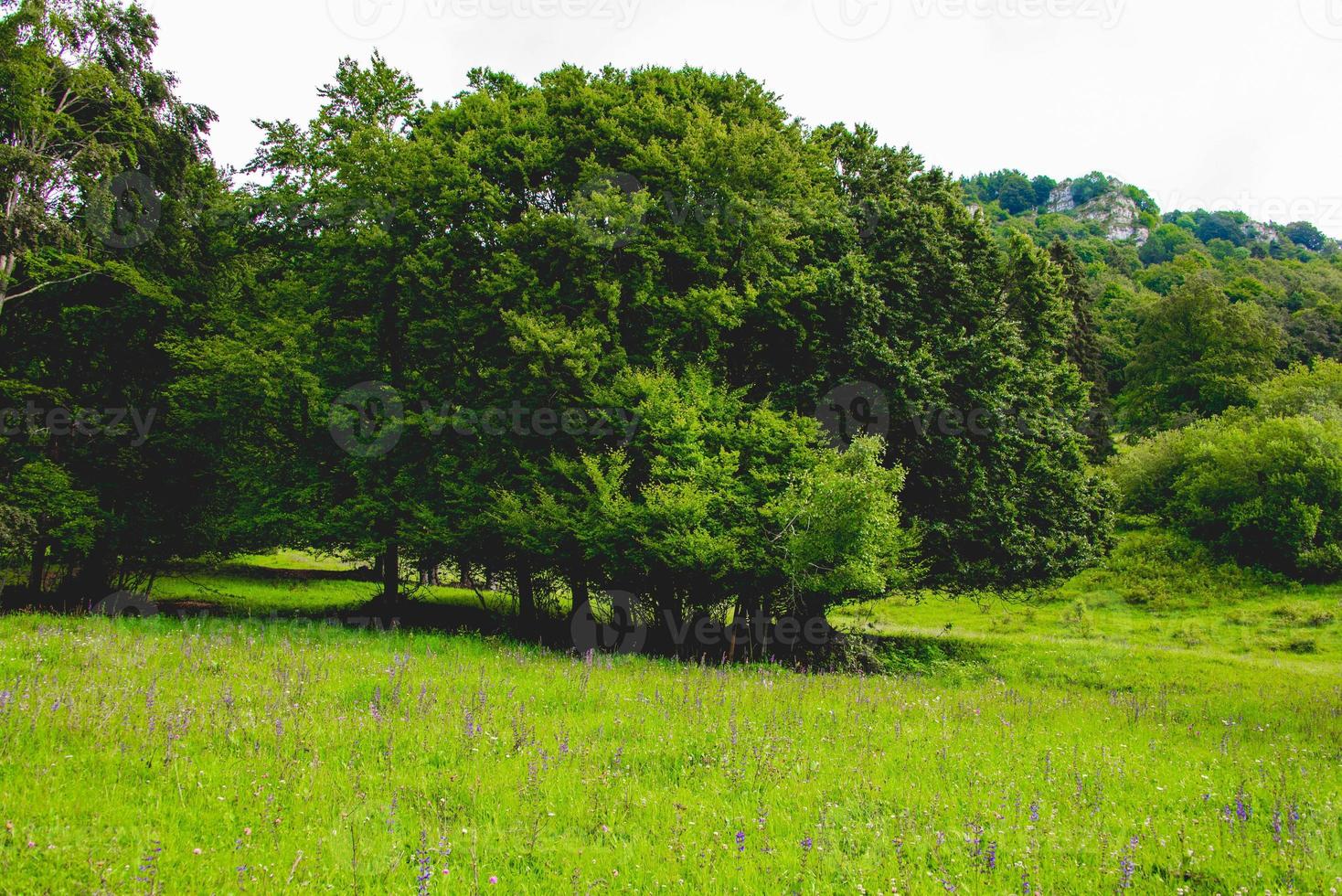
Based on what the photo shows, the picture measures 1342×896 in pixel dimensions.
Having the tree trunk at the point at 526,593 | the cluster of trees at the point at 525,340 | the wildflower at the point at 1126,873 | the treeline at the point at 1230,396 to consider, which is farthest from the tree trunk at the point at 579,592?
the treeline at the point at 1230,396

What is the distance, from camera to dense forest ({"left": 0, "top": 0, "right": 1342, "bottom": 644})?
16875 mm

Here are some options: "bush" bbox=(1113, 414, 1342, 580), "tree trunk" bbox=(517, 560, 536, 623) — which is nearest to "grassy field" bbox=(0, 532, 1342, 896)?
"tree trunk" bbox=(517, 560, 536, 623)

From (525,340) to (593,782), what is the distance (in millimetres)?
11815

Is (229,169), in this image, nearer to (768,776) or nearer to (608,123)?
(608,123)

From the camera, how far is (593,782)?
257 inches

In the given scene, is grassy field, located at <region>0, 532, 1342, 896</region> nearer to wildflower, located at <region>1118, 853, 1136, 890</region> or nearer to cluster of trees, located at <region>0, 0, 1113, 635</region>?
wildflower, located at <region>1118, 853, 1136, 890</region>

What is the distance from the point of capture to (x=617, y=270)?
1891cm

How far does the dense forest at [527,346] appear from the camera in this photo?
55.4 feet

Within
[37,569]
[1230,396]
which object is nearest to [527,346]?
[37,569]

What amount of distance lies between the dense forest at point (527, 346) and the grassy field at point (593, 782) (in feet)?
19.2

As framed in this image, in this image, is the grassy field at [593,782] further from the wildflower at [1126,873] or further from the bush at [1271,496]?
the bush at [1271,496]

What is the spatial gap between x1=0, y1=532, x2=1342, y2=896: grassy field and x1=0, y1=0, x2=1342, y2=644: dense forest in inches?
230

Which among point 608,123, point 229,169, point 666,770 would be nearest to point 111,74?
point 229,169

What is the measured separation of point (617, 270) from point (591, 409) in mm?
3935
